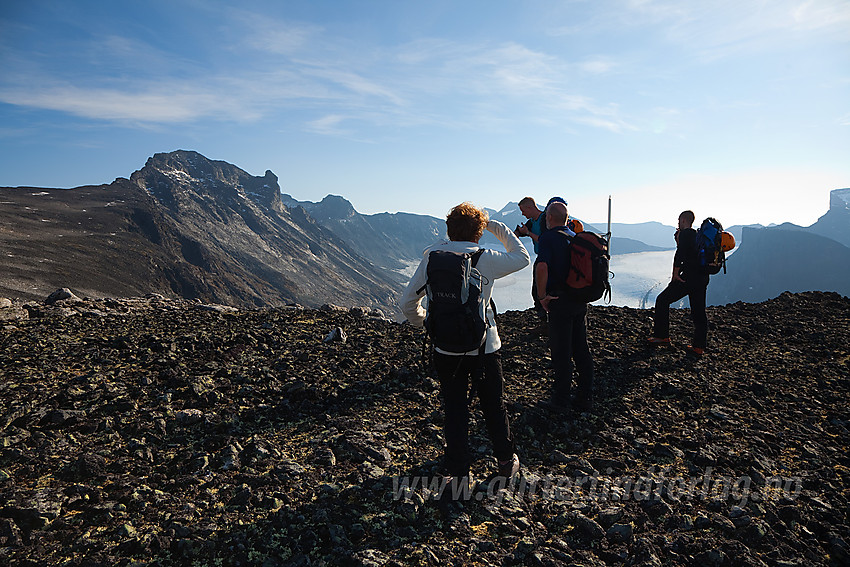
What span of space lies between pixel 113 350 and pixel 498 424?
7.32 meters

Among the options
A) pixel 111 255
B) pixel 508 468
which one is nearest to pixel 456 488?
pixel 508 468

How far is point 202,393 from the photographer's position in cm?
672

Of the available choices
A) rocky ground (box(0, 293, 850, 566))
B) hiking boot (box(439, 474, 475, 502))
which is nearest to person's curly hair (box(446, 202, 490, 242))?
hiking boot (box(439, 474, 475, 502))

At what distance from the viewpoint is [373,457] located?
5367 mm

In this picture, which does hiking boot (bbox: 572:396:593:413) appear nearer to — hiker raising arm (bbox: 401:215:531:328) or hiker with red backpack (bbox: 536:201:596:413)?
hiker with red backpack (bbox: 536:201:596:413)

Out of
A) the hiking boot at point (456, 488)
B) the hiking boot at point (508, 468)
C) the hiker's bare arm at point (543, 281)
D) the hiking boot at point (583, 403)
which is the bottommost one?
the hiking boot at point (456, 488)

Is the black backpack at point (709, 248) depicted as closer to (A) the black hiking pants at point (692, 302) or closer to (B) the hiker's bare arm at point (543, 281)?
(A) the black hiking pants at point (692, 302)

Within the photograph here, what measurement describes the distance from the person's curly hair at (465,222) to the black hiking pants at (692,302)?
621cm

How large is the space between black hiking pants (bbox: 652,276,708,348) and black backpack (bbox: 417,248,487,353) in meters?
6.43

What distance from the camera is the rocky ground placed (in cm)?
392

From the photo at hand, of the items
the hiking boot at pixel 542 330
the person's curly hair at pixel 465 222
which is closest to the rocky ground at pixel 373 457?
the hiking boot at pixel 542 330

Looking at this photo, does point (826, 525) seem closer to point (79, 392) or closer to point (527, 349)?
point (527, 349)

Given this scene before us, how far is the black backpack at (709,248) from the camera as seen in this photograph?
8.92 metres

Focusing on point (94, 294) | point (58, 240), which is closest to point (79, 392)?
point (94, 294)
